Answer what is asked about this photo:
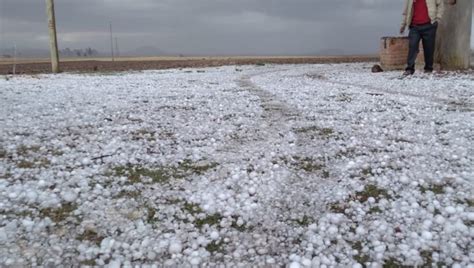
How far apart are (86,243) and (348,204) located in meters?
2.62

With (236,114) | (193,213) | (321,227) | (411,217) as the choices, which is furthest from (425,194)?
(236,114)

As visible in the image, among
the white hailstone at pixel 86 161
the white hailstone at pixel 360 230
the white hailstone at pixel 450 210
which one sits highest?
the white hailstone at pixel 86 161

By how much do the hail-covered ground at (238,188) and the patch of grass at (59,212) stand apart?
2 centimetres

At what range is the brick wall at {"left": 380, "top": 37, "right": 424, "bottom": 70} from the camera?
19703 millimetres

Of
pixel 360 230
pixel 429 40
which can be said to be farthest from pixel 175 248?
pixel 429 40

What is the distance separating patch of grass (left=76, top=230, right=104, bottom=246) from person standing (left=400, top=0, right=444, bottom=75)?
15.2 metres

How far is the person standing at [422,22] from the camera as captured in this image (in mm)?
16062

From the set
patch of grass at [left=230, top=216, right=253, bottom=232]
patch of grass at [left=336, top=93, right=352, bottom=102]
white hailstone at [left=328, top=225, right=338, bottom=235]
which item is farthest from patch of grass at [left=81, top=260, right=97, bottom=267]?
patch of grass at [left=336, top=93, right=352, bottom=102]

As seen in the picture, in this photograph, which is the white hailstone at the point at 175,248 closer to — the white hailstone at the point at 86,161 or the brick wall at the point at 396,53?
the white hailstone at the point at 86,161

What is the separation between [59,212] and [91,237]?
641 mm

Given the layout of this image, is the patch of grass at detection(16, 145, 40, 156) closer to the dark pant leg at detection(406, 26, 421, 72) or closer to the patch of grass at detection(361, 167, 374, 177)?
the patch of grass at detection(361, 167, 374, 177)

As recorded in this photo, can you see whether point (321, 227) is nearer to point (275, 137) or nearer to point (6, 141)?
point (275, 137)

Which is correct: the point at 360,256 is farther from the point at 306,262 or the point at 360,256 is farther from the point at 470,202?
the point at 470,202

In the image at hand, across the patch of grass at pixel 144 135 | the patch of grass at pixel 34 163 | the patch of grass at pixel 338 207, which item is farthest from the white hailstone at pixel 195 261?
the patch of grass at pixel 144 135
